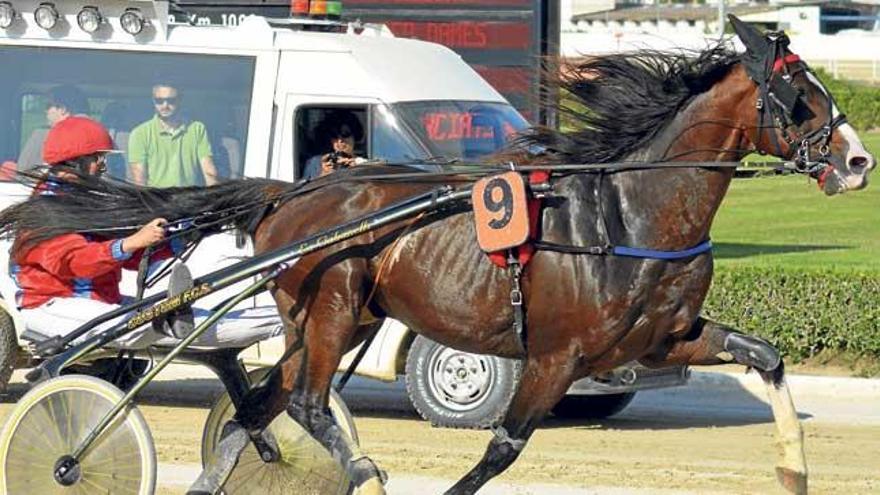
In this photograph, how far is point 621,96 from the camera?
23.4 feet

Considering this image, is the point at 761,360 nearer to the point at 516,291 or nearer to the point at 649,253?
the point at 649,253

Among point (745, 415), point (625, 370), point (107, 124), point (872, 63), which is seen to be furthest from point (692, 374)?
point (872, 63)

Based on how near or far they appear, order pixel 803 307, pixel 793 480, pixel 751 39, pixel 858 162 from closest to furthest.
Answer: pixel 858 162 < pixel 751 39 < pixel 793 480 < pixel 803 307

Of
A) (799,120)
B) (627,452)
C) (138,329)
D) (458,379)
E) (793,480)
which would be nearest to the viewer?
(799,120)

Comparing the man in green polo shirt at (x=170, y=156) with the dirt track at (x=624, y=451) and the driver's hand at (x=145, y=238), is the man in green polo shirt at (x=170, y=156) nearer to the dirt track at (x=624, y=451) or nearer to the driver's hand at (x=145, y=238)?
the dirt track at (x=624, y=451)

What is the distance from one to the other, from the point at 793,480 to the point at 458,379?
10.9ft

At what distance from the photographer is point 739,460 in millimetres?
9180

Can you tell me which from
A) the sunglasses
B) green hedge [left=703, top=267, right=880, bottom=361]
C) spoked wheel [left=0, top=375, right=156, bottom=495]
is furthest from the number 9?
green hedge [left=703, top=267, right=880, bottom=361]

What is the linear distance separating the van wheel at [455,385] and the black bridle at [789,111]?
3.47m

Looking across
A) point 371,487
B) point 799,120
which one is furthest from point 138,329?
point 799,120

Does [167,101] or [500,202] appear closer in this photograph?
[500,202]

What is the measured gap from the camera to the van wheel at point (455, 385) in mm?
9922

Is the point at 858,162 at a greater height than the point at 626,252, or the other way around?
the point at 858,162

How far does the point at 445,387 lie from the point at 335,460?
306cm
